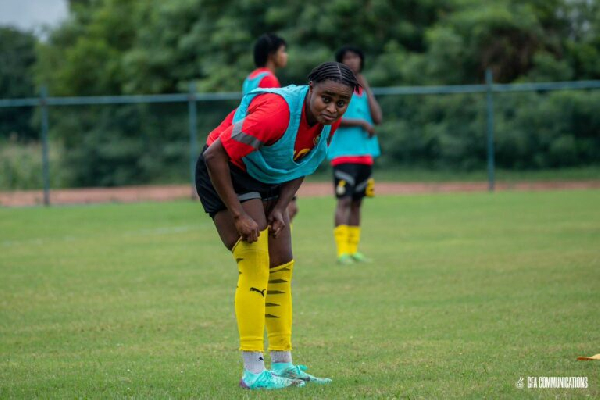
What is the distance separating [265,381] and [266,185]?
3.39 feet

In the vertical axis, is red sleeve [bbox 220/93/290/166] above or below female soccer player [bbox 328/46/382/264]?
above

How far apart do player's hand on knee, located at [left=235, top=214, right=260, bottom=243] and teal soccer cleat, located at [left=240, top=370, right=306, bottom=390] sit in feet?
2.21

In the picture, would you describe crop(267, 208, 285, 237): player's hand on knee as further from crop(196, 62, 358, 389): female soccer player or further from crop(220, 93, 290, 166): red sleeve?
crop(220, 93, 290, 166): red sleeve

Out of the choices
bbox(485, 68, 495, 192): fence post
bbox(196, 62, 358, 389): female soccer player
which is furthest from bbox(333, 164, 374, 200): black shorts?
bbox(485, 68, 495, 192): fence post

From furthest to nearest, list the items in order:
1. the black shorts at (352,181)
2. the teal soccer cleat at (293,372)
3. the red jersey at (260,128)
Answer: the black shorts at (352,181) → the teal soccer cleat at (293,372) → the red jersey at (260,128)

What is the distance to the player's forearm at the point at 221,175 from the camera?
4.88 metres

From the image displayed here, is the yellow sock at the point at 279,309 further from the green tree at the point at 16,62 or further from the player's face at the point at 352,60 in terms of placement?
the green tree at the point at 16,62

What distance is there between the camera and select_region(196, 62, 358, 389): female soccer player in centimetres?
485

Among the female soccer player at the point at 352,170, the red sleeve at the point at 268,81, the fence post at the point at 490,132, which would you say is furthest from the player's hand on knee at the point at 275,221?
the fence post at the point at 490,132

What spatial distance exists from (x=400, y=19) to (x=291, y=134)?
32.6m

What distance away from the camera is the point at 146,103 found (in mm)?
25312

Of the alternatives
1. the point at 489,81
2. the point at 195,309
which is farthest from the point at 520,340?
the point at 489,81

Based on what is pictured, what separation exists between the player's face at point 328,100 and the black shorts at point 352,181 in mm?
5955

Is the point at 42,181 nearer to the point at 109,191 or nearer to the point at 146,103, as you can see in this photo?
the point at 109,191
